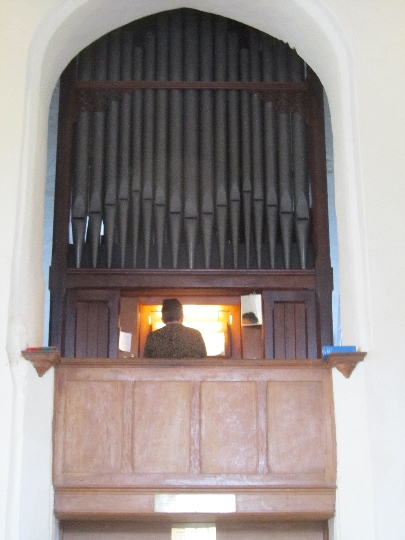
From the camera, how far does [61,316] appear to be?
7.92 meters

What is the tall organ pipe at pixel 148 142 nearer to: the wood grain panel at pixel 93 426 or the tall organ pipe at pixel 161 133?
the tall organ pipe at pixel 161 133

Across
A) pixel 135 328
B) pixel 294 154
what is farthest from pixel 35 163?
pixel 294 154

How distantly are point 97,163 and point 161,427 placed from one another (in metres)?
2.96

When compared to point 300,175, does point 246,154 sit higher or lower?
higher

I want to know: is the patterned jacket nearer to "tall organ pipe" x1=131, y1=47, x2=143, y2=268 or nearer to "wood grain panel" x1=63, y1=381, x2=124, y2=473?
"wood grain panel" x1=63, y1=381, x2=124, y2=473

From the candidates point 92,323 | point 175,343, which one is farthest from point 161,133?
point 175,343

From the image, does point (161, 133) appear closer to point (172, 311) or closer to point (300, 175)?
point (300, 175)

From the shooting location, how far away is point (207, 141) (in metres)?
8.28

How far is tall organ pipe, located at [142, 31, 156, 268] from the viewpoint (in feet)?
26.3

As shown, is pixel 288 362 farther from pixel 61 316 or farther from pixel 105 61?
pixel 105 61

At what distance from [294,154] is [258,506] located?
3550 millimetres

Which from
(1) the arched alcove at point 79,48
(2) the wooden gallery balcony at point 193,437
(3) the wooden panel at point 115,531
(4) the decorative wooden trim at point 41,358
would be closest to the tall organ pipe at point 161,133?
(1) the arched alcove at point 79,48

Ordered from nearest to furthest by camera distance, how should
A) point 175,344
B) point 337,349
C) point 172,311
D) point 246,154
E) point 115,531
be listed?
point 337,349 → point 115,531 → point 175,344 → point 172,311 → point 246,154

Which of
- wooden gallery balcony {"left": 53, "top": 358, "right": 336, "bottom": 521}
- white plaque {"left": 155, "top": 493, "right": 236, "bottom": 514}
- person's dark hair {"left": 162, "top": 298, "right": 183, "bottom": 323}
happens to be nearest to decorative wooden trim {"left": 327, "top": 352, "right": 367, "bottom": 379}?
wooden gallery balcony {"left": 53, "top": 358, "right": 336, "bottom": 521}
